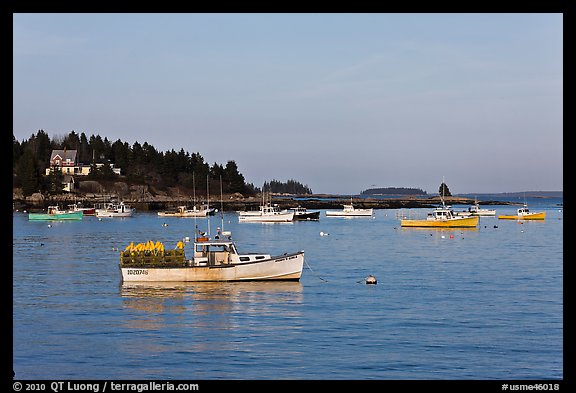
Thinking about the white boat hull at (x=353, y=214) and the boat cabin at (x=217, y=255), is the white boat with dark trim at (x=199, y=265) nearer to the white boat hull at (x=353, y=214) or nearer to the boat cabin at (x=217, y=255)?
the boat cabin at (x=217, y=255)

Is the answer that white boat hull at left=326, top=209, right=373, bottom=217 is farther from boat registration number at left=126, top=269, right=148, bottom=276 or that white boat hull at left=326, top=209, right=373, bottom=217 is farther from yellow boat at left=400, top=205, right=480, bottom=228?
boat registration number at left=126, top=269, right=148, bottom=276

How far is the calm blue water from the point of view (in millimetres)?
23484

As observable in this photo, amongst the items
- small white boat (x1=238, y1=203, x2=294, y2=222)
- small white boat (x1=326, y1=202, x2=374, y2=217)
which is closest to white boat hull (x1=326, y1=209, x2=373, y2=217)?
small white boat (x1=326, y1=202, x2=374, y2=217)

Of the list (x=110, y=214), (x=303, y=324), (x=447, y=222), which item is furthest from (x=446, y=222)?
(x=303, y=324)

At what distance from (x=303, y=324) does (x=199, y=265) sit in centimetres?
1065

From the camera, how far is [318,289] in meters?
40.4

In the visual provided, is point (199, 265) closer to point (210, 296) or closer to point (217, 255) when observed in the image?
point (217, 255)

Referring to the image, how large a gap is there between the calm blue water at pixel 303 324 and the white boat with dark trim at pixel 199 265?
58 centimetres

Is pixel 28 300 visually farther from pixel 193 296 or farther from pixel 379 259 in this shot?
pixel 379 259

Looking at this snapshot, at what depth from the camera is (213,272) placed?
3972 cm

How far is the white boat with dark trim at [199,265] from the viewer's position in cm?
3934

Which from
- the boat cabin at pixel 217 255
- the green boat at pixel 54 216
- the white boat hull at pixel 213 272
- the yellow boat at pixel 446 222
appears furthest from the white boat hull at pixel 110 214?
the white boat hull at pixel 213 272
